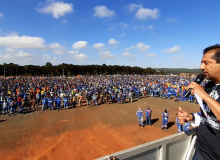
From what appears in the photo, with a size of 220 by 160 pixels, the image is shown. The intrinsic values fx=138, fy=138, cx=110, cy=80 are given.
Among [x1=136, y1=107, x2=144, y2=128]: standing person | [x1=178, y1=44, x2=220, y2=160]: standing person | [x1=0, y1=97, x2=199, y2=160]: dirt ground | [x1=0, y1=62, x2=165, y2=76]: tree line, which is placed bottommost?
[x1=0, y1=97, x2=199, y2=160]: dirt ground

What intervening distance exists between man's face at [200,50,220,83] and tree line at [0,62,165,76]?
2720 inches

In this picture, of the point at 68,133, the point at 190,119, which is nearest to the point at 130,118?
the point at 68,133

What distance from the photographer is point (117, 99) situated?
63.4 feet

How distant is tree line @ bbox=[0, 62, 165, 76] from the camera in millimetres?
66250

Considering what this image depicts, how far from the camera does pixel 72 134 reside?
9773mm

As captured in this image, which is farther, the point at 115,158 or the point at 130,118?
the point at 130,118

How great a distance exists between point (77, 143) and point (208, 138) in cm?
831

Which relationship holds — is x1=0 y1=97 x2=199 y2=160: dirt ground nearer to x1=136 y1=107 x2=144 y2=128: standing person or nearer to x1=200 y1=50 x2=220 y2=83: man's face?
x1=136 y1=107 x2=144 y2=128: standing person

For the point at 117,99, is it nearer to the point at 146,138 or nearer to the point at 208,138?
the point at 146,138

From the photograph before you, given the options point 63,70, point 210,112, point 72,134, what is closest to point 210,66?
point 210,112

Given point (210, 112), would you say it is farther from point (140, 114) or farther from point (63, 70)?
point (63, 70)

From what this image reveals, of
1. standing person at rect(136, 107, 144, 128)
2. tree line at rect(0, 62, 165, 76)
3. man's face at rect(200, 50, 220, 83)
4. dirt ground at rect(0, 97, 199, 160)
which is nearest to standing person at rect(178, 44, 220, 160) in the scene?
man's face at rect(200, 50, 220, 83)

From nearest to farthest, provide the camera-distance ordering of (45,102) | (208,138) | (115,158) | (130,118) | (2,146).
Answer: (115,158) → (208,138) → (2,146) → (130,118) → (45,102)

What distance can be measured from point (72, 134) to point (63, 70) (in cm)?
6195
